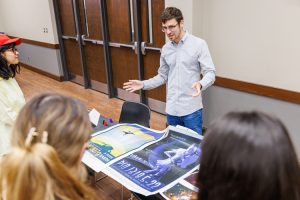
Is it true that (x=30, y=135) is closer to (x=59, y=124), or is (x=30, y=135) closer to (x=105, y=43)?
(x=59, y=124)

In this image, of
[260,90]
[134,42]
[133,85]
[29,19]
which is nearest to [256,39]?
[260,90]

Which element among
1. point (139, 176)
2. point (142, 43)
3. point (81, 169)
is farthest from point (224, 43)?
point (81, 169)

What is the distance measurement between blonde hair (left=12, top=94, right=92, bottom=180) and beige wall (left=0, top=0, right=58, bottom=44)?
17.1ft

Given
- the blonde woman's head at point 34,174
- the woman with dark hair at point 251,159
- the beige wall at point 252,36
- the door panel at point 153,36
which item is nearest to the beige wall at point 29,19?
the door panel at point 153,36

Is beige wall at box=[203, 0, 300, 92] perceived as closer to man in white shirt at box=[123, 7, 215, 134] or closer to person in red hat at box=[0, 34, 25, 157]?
A: man in white shirt at box=[123, 7, 215, 134]

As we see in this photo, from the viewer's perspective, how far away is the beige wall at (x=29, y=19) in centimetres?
566

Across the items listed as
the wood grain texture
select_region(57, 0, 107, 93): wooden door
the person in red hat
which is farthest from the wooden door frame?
the person in red hat

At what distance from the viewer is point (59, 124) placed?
0.85 m

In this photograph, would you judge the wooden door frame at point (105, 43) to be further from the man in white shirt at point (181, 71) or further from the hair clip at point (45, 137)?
the hair clip at point (45, 137)

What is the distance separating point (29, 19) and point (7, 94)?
16.6 feet

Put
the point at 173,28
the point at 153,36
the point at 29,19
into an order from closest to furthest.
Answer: the point at 173,28 → the point at 153,36 → the point at 29,19

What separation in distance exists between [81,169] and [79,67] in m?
4.93

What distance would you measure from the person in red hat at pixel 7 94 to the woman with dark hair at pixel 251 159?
1683 millimetres

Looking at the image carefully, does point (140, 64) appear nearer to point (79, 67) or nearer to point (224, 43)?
point (224, 43)
